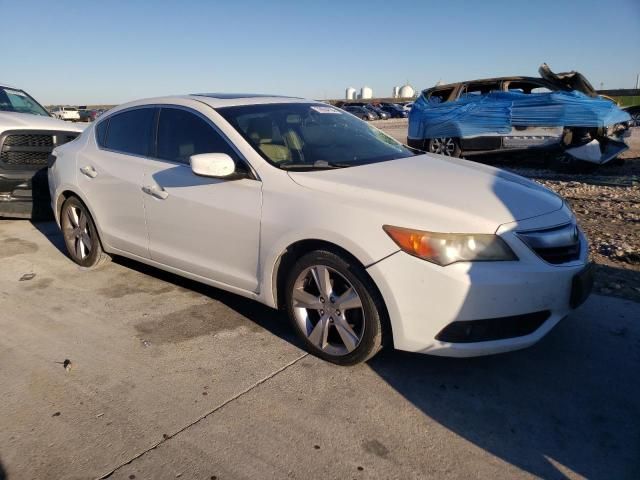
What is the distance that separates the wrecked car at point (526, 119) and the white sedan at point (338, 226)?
6737 millimetres

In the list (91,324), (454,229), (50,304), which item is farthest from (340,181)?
(50,304)

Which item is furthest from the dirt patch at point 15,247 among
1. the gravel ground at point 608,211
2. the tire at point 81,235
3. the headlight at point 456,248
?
the gravel ground at point 608,211

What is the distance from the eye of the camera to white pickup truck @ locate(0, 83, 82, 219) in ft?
20.1

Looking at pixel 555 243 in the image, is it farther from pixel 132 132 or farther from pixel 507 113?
pixel 507 113

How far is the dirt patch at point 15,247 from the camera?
5414 mm

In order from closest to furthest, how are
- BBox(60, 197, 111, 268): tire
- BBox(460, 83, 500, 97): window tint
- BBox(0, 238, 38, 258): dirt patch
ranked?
BBox(60, 197, 111, 268): tire < BBox(0, 238, 38, 258): dirt patch < BBox(460, 83, 500, 97): window tint

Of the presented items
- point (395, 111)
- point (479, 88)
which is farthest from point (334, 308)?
point (395, 111)

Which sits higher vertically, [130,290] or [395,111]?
[130,290]

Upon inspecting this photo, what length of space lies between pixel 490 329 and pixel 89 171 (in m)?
3.50

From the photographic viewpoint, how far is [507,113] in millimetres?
10219

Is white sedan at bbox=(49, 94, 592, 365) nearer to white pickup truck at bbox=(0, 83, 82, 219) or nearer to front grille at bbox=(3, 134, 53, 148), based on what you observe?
white pickup truck at bbox=(0, 83, 82, 219)

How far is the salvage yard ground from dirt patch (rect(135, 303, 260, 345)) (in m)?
0.01

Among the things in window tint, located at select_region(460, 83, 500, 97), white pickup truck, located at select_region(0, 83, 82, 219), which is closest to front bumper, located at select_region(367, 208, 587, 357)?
white pickup truck, located at select_region(0, 83, 82, 219)

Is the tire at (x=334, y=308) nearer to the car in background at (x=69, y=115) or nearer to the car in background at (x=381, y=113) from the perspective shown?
the car in background at (x=69, y=115)
